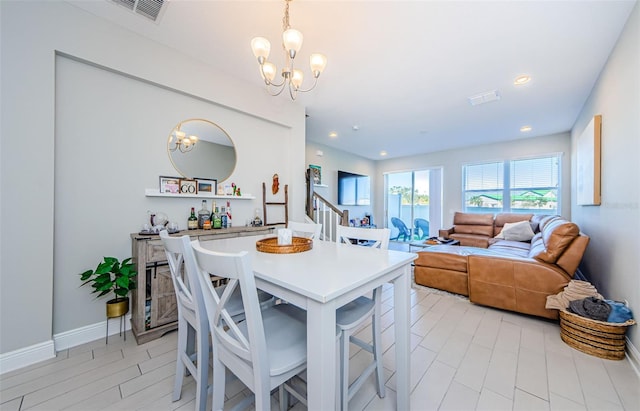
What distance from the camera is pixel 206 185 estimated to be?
263cm

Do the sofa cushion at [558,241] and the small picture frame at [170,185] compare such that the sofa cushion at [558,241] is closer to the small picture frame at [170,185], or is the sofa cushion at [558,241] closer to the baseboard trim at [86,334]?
the small picture frame at [170,185]

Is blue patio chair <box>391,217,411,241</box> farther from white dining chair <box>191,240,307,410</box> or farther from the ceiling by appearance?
white dining chair <box>191,240,307,410</box>

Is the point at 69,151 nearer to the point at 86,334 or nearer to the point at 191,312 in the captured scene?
the point at 86,334

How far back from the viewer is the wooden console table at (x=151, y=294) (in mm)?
1901

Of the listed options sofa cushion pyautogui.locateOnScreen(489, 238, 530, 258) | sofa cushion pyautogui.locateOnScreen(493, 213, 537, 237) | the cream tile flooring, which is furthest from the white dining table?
sofa cushion pyautogui.locateOnScreen(493, 213, 537, 237)

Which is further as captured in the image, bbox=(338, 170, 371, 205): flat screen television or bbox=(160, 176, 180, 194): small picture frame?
bbox=(338, 170, 371, 205): flat screen television

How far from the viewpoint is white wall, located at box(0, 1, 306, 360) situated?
1.61 meters

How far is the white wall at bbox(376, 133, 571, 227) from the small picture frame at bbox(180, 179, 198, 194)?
234 inches

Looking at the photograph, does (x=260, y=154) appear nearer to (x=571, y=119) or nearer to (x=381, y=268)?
(x=381, y=268)

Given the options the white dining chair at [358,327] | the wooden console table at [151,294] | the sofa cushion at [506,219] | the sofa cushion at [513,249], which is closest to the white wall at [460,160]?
the sofa cushion at [506,219]

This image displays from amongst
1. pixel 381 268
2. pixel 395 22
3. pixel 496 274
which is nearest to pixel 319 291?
pixel 381 268

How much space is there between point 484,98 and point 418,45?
5.41 ft

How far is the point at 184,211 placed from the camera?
2492 millimetres

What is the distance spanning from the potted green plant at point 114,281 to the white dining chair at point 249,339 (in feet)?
4.26
